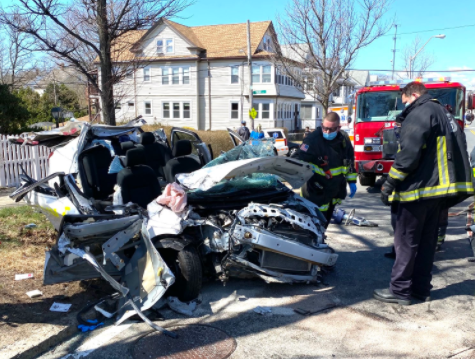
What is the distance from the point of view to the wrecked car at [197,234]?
4004 mm

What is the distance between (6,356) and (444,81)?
10.2 metres

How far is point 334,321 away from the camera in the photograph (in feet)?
13.1

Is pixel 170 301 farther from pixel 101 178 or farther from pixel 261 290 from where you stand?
pixel 101 178

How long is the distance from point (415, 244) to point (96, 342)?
3098 mm

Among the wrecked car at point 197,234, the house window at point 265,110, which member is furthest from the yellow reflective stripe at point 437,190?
the house window at point 265,110

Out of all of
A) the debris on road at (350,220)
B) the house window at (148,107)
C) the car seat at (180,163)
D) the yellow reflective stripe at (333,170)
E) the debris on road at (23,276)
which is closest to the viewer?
the debris on road at (23,276)

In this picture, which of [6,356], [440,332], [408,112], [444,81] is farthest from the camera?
[444,81]

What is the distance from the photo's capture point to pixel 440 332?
12.2 ft

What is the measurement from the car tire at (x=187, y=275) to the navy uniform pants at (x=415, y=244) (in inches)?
78.4

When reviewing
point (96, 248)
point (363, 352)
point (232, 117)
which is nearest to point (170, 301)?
point (96, 248)

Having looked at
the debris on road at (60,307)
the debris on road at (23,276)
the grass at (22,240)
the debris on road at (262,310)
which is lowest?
the debris on road at (262,310)

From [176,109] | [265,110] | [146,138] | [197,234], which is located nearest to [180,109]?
[176,109]

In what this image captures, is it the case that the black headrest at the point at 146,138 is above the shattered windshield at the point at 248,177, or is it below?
above

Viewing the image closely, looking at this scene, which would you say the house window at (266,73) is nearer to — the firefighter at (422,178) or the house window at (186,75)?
the house window at (186,75)
